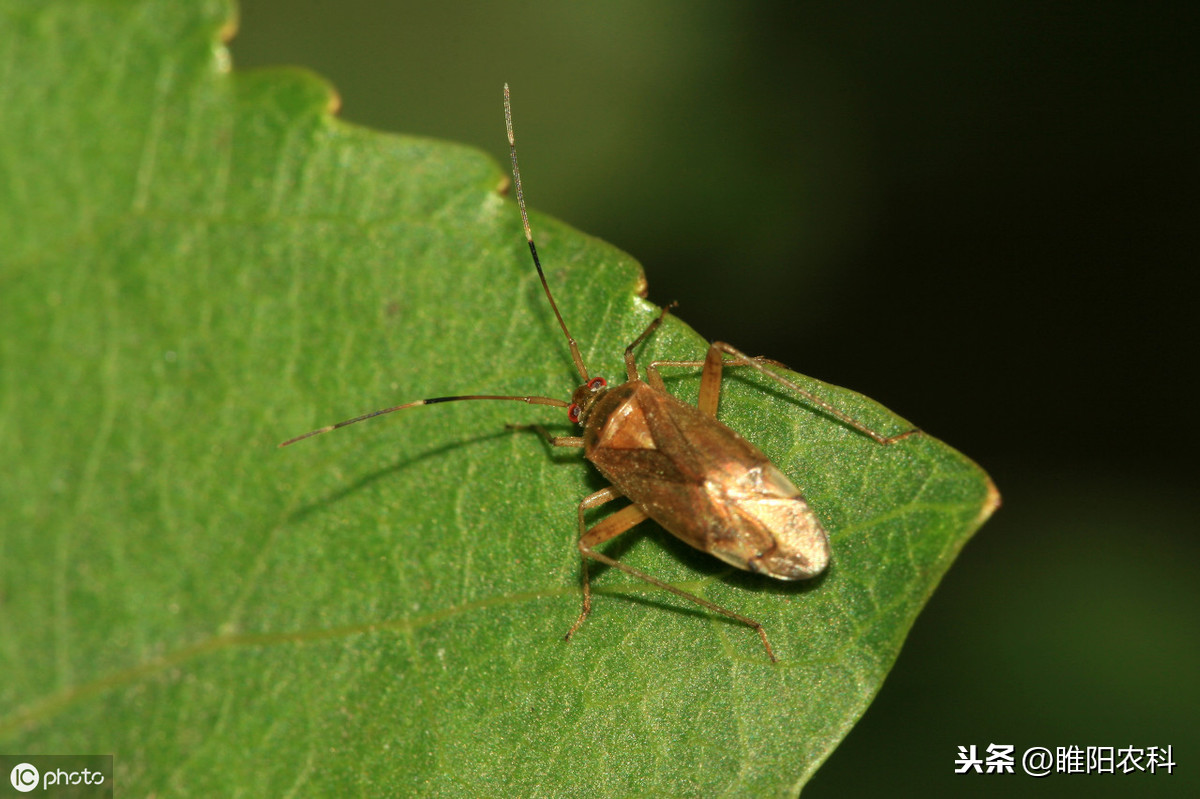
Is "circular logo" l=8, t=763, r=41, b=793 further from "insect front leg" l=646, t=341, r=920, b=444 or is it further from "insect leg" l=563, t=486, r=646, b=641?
"insect front leg" l=646, t=341, r=920, b=444

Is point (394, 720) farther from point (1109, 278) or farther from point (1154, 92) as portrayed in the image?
point (1154, 92)

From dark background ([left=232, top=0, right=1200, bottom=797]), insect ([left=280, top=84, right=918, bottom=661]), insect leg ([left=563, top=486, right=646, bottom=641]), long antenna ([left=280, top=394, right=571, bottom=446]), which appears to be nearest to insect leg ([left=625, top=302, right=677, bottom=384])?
insect ([left=280, top=84, right=918, bottom=661])

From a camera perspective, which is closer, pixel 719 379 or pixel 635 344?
pixel 635 344

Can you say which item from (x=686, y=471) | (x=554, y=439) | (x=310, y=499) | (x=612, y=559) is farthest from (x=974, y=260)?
(x=310, y=499)

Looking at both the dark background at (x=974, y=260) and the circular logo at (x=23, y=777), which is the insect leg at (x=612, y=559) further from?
the circular logo at (x=23, y=777)

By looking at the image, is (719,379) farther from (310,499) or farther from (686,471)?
(310,499)

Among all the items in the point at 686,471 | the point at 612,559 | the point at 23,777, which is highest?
the point at 686,471

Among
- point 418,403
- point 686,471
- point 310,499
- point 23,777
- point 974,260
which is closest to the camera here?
point 23,777

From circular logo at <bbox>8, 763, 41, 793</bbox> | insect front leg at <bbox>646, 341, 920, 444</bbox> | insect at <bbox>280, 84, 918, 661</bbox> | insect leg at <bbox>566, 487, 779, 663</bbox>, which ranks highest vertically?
insect front leg at <bbox>646, 341, 920, 444</bbox>
